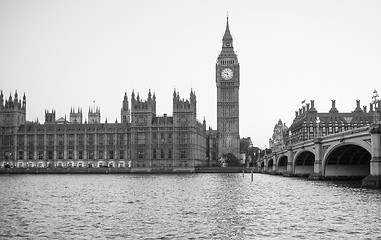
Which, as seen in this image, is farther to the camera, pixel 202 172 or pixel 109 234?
pixel 202 172

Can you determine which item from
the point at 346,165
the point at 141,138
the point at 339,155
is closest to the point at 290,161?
the point at 346,165

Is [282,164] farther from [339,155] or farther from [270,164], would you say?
[339,155]

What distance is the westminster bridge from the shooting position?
2606 inches

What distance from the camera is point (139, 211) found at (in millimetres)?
47812

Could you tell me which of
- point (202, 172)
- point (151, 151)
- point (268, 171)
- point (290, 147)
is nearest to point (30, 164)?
point (151, 151)

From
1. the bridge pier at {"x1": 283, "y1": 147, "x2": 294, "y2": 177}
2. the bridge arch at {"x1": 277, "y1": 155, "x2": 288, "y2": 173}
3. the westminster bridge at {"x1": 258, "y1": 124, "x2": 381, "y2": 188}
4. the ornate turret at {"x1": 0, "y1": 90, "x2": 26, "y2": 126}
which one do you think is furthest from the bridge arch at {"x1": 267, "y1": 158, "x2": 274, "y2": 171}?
the ornate turret at {"x1": 0, "y1": 90, "x2": 26, "y2": 126}

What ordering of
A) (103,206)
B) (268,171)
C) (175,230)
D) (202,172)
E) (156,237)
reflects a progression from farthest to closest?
(202,172), (268,171), (103,206), (175,230), (156,237)

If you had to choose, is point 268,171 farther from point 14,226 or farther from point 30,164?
point 14,226

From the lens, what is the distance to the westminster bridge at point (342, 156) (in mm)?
66188

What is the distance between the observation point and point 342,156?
9162 centimetres

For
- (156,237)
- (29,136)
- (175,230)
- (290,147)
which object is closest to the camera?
(156,237)

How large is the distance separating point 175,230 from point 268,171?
12343cm

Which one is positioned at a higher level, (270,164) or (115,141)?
(115,141)

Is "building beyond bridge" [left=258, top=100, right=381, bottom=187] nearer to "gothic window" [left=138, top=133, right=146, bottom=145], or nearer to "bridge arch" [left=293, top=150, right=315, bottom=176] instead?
"bridge arch" [left=293, top=150, right=315, bottom=176]
